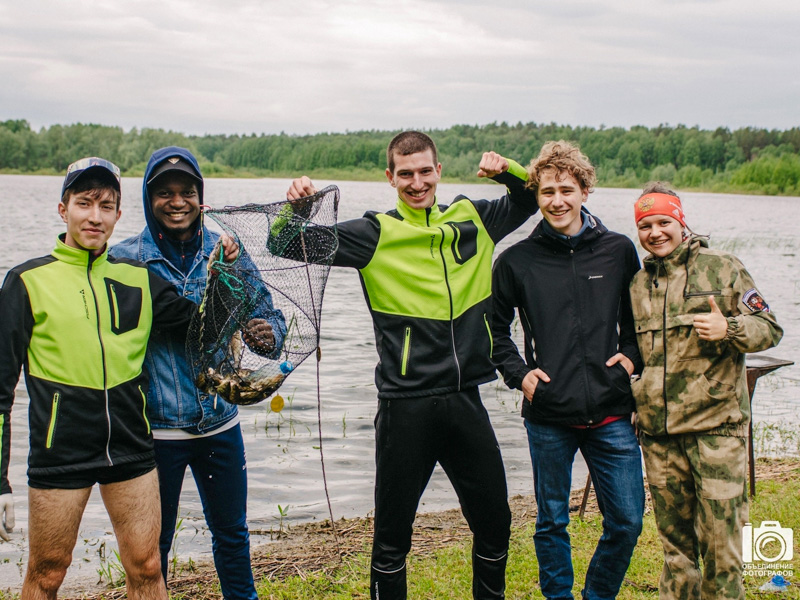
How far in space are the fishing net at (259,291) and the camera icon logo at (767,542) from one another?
3.31m

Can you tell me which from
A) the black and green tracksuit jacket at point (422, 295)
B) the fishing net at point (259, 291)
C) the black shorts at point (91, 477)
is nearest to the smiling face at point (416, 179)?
the black and green tracksuit jacket at point (422, 295)

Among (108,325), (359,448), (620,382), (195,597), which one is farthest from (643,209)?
(359,448)

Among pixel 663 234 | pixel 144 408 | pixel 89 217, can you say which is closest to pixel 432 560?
pixel 144 408

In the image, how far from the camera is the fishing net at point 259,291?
3.46 m

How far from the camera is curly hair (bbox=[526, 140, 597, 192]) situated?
391cm

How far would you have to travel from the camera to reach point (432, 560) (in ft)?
17.0

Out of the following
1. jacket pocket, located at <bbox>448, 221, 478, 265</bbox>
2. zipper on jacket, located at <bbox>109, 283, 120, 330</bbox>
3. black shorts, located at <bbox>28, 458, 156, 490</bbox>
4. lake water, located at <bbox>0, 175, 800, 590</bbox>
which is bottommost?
lake water, located at <bbox>0, 175, 800, 590</bbox>

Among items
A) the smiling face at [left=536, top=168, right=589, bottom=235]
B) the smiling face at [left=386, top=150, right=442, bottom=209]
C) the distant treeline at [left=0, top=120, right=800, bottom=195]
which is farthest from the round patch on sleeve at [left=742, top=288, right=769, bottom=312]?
the distant treeline at [left=0, top=120, right=800, bottom=195]

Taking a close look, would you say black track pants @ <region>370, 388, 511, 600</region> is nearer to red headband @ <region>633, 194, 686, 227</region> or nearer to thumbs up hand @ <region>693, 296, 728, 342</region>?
thumbs up hand @ <region>693, 296, 728, 342</region>

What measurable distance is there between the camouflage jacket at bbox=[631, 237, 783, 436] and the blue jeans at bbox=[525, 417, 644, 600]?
216mm

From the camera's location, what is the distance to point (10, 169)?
114 m

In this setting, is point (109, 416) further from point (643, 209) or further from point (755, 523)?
point (755, 523)

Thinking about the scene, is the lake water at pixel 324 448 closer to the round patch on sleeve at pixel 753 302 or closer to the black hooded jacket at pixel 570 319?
the black hooded jacket at pixel 570 319

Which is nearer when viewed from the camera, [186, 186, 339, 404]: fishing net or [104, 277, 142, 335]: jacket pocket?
[104, 277, 142, 335]: jacket pocket
